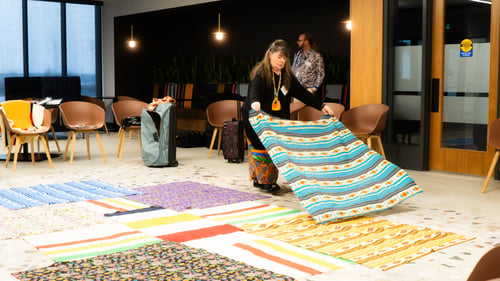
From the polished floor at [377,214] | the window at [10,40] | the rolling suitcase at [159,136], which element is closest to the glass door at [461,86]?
the polished floor at [377,214]

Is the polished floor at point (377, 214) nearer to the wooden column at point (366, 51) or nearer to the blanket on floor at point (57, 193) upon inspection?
the blanket on floor at point (57, 193)

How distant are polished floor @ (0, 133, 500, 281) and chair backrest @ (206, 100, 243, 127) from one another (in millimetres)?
519

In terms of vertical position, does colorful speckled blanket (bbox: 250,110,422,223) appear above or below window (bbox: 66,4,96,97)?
below

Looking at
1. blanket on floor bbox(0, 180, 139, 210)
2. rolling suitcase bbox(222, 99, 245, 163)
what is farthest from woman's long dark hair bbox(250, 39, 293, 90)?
rolling suitcase bbox(222, 99, 245, 163)

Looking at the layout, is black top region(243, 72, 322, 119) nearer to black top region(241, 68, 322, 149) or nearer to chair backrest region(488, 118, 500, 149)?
black top region(241, 68, 322, 149)

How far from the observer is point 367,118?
7.14m

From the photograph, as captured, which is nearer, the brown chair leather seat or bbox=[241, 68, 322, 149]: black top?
bbox=[241, 68, 322, 149]: black top

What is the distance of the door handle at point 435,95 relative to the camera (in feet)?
22.5

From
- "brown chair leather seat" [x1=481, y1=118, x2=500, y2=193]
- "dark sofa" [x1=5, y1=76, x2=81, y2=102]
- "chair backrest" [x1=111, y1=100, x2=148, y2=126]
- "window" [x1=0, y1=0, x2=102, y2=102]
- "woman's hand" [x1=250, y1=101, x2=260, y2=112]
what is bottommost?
"brown chair leather seat" [x1=481, y1=118, x2=500, y2=193]

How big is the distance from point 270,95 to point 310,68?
268 centimetres

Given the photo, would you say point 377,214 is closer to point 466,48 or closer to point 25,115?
point 466,48

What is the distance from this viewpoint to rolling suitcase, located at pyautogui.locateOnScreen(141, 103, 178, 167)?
7.34 metres

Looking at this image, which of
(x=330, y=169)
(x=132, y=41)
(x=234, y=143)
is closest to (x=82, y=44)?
(x=132, y=41)

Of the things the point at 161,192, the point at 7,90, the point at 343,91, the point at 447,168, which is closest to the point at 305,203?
the point at 161,192
